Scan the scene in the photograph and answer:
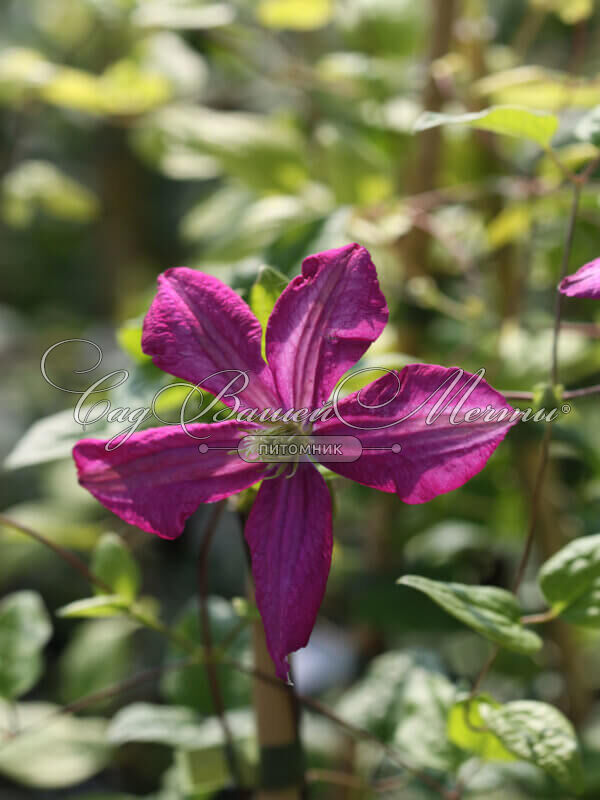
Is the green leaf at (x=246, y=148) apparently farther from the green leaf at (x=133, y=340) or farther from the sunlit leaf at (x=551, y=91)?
the green leaf at (x=133, y=340)

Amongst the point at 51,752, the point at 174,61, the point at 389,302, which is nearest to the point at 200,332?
the point at 389,302

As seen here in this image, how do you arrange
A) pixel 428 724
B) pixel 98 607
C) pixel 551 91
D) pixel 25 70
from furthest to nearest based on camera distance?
pixel 25 70 < pixel 551 91 < pixel 428 724 < pixel 98 607

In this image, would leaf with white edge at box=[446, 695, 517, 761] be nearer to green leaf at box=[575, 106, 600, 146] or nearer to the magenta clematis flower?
the magenta clematis flower

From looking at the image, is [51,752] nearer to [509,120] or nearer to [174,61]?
[509,120]

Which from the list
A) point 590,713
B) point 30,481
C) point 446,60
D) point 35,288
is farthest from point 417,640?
point 35,288

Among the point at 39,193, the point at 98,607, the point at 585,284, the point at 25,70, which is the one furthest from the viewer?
the point at 39,193

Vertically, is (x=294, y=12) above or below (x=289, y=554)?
above

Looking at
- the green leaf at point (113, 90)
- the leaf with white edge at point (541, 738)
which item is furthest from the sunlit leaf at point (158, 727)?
the green leaf at point (113, 90)
